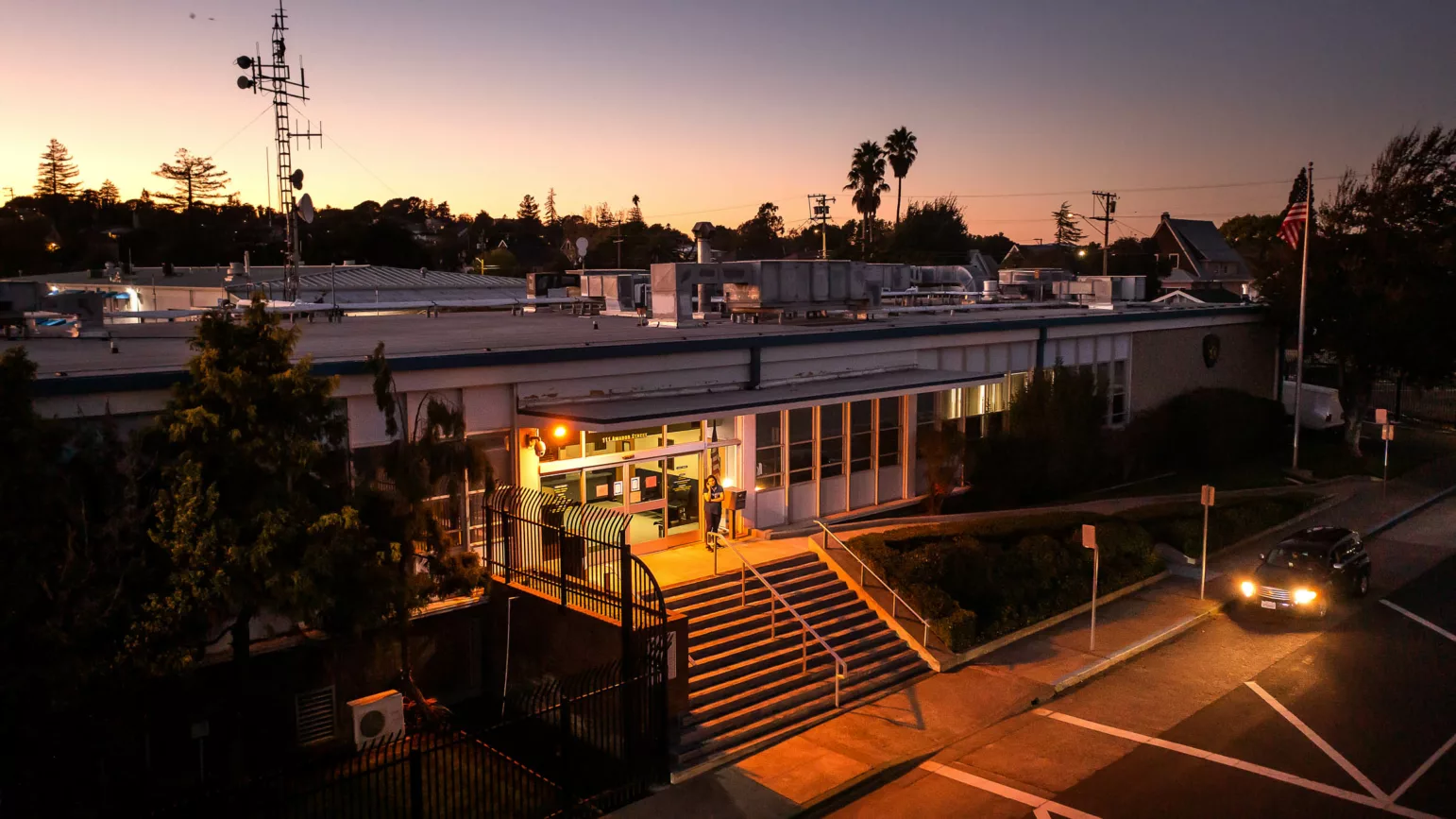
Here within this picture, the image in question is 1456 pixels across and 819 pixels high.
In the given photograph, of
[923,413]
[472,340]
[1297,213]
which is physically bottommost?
[923,413]

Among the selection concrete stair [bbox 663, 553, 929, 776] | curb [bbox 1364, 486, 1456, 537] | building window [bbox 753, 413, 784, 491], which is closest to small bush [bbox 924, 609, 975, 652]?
concrete stair [bbox 663, 553, 929, 776]

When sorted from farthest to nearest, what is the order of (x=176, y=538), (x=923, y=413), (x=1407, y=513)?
1. (x=1407, y=513)
2. (x=923, y=413)
3. (x=176, y=538)

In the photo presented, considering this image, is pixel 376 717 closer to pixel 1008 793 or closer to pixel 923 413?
pixel 1008 793

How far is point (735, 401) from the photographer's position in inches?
840

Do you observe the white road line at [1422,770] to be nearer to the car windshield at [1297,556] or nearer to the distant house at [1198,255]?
the car windshield at [1297,556]

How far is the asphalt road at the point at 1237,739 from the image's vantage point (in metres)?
13.8

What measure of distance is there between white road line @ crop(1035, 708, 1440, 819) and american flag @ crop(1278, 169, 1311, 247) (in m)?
24.1

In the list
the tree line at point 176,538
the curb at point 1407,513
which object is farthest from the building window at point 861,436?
the curb at point 1407,513

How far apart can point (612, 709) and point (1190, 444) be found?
2619 centimetres

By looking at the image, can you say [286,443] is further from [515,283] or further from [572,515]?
[515,283]

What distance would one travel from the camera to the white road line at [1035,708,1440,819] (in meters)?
13.5

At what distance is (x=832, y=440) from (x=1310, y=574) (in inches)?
388

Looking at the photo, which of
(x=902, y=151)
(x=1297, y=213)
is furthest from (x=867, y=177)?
(x=1297, y=213)

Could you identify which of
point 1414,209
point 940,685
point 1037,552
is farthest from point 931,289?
point 940,685
